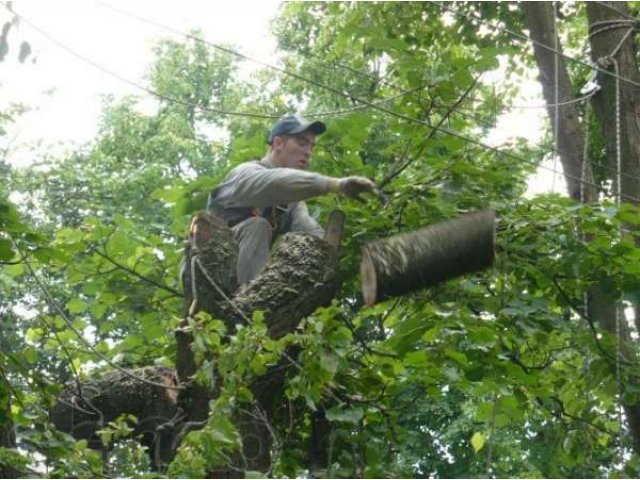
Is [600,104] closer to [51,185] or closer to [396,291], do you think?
[396,291]

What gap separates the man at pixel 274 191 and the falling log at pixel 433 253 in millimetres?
339

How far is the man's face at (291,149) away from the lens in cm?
634

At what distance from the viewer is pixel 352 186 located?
5.68m

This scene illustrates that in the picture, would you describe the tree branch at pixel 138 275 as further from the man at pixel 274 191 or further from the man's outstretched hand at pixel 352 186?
the man's outstretched hand at pixel 352 186

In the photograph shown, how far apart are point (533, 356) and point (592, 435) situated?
0.61 m

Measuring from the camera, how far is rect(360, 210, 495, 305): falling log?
5.44 metres

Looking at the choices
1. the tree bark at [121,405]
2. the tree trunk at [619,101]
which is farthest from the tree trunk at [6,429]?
the tree trunk at [619,101]

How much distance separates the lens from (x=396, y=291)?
18.2ft

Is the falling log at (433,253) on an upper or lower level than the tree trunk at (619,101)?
lower

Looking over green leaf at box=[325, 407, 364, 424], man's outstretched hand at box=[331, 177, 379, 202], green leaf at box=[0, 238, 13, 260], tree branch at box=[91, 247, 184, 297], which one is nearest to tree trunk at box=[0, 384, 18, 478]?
green leaf at box=[0, 238, 13, 260]

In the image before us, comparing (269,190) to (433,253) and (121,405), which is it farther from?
(121,405)

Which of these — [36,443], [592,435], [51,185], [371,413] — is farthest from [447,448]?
[36,443]

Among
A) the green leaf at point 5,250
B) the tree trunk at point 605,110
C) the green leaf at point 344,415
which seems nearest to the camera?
the green leaf at point 5,250

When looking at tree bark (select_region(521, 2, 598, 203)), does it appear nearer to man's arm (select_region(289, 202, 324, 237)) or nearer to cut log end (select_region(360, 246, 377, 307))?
man's arm (select_region(289, 202, 324, 237))
